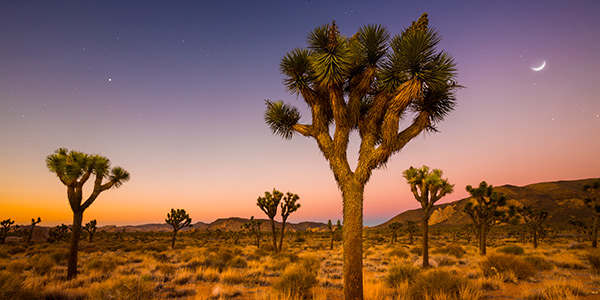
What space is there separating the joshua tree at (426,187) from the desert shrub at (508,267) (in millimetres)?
3131

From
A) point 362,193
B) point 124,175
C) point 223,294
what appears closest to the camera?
point 362,193

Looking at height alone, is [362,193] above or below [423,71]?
below

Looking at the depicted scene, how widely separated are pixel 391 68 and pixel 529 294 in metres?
7.76

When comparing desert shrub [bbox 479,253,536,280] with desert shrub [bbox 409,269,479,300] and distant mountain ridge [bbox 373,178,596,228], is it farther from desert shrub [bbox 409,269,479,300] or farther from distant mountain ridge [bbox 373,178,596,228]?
distant mountain ridge [bbox 373,178,596,228]

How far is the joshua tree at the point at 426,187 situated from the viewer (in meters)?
14.2

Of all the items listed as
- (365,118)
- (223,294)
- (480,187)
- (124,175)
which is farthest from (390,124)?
(480,187)

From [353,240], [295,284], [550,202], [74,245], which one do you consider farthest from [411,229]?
[550,202]

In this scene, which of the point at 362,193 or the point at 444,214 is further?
the point at 444,214

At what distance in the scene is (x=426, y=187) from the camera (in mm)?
Result: 14461

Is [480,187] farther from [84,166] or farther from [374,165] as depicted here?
[84,166]

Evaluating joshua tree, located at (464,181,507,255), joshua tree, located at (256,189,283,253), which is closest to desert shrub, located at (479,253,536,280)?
joshua tree, located at (464,181,507,255)

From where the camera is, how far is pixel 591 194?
923 inches

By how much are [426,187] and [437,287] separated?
8.22m

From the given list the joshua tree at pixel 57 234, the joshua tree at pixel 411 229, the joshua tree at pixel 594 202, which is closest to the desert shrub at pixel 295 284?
the joshua tree at pixel 594 202
